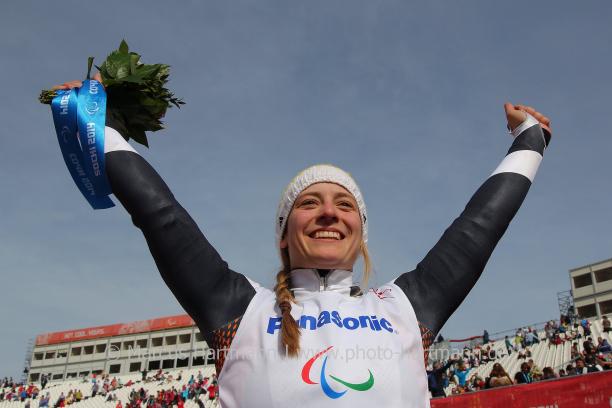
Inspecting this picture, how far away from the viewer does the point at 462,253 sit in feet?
8.54

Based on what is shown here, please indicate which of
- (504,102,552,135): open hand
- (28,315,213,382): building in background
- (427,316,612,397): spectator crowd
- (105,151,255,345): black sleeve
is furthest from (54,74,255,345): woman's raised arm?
(28,315,213,382): building in background

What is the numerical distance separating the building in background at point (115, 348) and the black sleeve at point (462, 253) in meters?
53.0

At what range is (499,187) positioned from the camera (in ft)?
9.16

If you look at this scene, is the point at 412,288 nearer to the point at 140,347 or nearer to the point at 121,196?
the point at 121,196

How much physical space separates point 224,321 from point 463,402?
7.06 m

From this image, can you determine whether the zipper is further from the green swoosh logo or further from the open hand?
the open hand

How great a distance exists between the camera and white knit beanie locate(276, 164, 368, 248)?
2.87 metres

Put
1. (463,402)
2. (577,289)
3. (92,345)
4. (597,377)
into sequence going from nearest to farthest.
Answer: (597,377) < (463,402) < (577,289) < (92,345)

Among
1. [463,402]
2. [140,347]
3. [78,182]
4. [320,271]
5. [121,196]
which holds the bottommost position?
[463,402]

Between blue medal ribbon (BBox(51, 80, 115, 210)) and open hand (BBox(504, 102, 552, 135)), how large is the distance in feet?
7.20

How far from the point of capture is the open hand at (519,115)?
3.20m

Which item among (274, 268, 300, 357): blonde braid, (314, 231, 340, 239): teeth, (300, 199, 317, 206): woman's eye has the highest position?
(300, 199, 317, 206): woman's eye

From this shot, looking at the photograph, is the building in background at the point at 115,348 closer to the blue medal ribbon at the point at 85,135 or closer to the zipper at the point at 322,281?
the blue medal ribbon at the point at 85,135

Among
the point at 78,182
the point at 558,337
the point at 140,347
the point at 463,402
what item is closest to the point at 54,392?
the point at 140,347
